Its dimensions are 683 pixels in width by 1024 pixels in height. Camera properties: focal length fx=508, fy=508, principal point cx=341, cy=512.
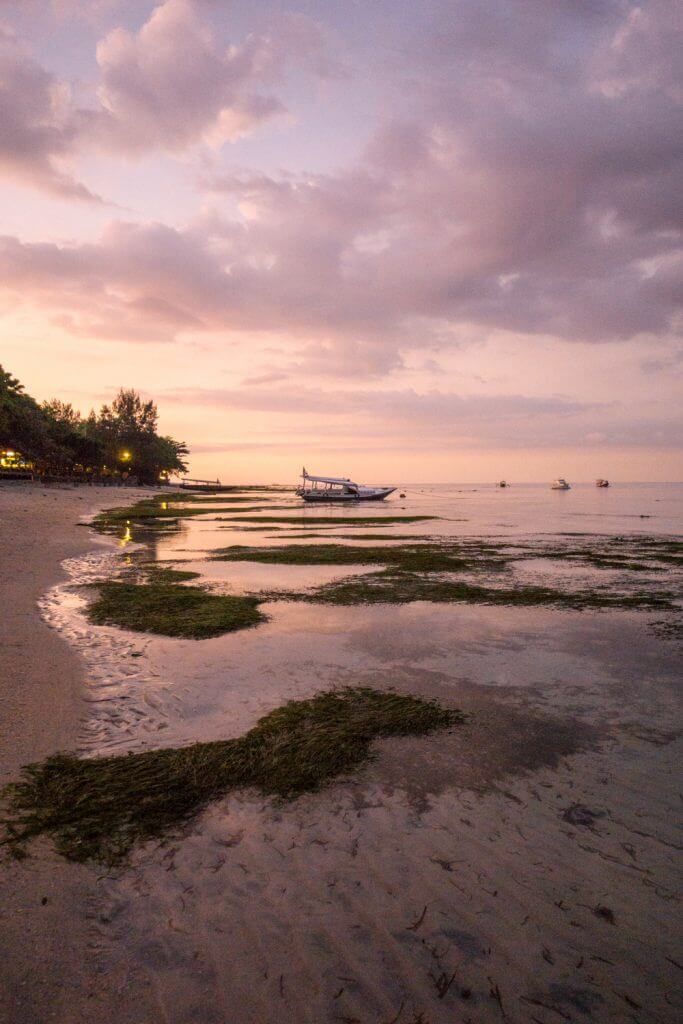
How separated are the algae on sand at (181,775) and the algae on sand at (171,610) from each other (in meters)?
4.60

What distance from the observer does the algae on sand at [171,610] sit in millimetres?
11188

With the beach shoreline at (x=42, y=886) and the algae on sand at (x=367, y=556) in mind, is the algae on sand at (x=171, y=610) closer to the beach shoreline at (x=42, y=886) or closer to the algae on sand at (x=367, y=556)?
the beach shoreline at (x=42, y=886)

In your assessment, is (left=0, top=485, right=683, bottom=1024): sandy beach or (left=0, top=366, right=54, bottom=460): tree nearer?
(left=0, top=485, right=683, bottom=1024): sandy beach

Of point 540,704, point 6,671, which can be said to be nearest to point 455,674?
point 540,704

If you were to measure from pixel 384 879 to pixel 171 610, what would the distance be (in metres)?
9.71

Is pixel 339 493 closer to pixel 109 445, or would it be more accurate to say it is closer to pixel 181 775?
pixel 109 445

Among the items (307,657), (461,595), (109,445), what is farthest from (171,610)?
(109,445)

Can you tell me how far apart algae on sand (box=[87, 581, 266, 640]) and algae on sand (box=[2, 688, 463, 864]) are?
4595 mm

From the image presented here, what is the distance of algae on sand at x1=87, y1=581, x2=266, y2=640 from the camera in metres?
11.2

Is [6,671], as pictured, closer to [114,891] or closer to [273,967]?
[114,891]

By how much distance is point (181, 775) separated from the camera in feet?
17.6

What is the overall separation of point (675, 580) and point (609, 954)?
18.3 metres

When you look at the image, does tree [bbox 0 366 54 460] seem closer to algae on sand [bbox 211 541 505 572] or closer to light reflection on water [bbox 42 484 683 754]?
algae on sand [bbox 211 541 505 572]

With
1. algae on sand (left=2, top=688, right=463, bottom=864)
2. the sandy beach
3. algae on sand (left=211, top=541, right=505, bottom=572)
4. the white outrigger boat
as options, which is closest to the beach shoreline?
the sandy beach
